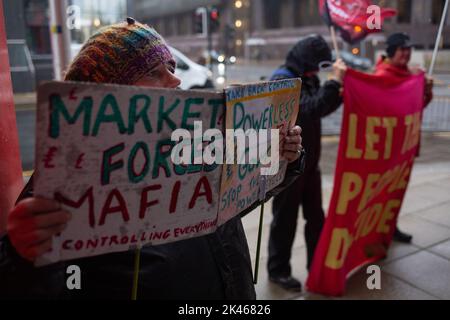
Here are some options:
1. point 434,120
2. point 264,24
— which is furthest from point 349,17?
point 264,24

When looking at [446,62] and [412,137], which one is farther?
[446,62]

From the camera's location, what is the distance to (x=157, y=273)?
132 centimetres

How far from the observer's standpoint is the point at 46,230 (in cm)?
101

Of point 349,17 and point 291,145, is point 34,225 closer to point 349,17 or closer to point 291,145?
point 291,145

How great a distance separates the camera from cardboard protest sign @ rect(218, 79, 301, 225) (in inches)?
51.7

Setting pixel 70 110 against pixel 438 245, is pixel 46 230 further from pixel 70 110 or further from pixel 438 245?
pixel 438 245

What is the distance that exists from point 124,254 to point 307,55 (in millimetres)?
2470

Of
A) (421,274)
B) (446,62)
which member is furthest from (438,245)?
(446,62)

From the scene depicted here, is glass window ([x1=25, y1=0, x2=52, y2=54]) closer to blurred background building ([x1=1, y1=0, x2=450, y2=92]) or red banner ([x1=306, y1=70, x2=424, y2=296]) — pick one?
blurred background building ([x1=1, y1=0, x2=450, y2=92])

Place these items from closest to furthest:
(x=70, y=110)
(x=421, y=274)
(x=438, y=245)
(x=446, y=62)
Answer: (x=70, y=110), (x=421, y=274), (x=438, y=245), (x=446, y=62)
